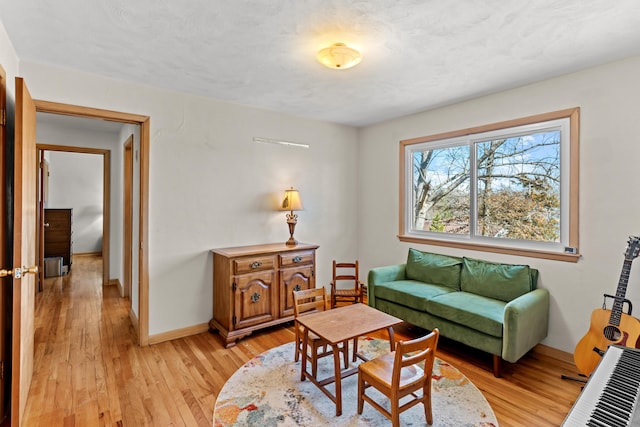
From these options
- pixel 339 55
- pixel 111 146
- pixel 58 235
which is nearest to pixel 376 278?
pixel 339 55

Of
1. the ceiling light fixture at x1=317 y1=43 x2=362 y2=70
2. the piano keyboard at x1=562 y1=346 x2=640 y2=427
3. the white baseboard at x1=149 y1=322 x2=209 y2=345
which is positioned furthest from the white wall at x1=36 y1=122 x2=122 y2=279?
the piano keyboard at x1=562 y1=346 x2=640 y2=427

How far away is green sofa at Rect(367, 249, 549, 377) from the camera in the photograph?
2.50 metres

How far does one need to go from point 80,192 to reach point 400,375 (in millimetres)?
8953

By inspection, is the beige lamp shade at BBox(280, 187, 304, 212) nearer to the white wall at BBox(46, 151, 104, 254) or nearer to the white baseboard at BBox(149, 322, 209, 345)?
the white baseboard at BBox(149, 322, 209, 345)

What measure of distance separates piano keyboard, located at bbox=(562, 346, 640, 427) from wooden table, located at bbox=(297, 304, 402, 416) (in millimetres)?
1369

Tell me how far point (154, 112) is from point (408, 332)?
3474 millimetres

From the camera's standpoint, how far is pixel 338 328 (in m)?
2.27

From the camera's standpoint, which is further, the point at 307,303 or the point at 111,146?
the point at 111,146

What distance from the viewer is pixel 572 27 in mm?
2012

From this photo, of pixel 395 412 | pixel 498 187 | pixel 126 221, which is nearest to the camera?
pixel 395 412

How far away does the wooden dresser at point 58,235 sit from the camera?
6.25m

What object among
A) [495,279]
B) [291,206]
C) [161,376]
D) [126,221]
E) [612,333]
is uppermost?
[291,206]

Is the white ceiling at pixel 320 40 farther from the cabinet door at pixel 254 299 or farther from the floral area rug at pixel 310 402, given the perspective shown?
the floral area rug at pixel 310 402

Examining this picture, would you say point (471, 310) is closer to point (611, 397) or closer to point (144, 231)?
point (611, 397)
